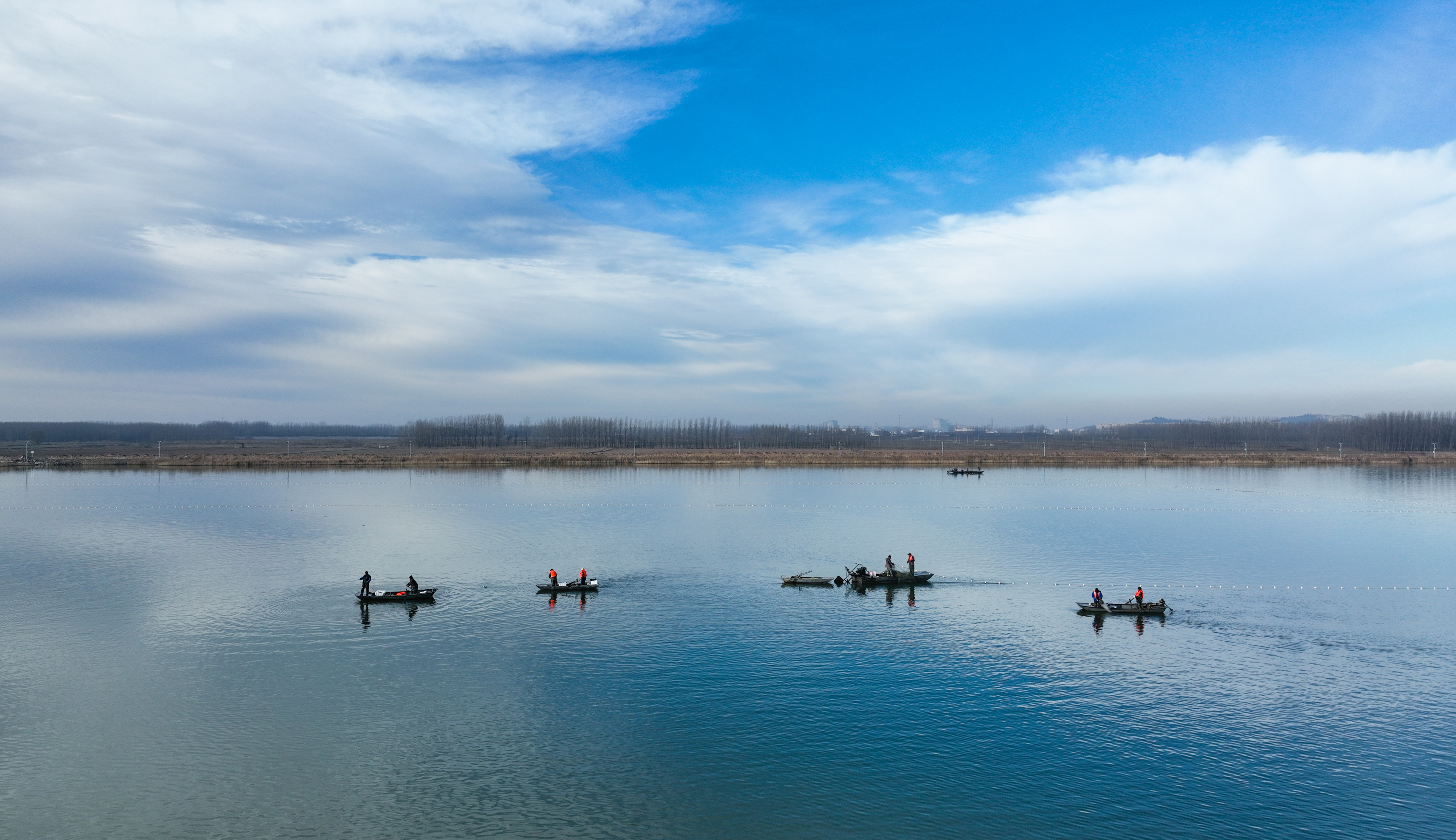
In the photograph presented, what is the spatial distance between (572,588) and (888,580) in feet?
45.1

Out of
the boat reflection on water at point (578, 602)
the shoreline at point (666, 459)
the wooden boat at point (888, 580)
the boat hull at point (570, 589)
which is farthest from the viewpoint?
the shoreline at point (666, 459)

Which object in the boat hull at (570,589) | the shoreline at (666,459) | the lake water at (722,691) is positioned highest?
the shoreline at (666,459)

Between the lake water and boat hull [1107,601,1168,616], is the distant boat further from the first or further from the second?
the lake water

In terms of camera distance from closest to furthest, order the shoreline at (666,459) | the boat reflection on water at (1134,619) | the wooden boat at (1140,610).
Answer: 1. the boat reflection on water at (1134,619)
2. the wooden boat at (1140,610)
3. the shoreline at (666,459)

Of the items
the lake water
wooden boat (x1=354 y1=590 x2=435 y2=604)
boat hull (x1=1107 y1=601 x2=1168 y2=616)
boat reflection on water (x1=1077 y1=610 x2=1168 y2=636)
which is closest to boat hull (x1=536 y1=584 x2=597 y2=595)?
the lake water

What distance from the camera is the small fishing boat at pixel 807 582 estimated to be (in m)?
35.3

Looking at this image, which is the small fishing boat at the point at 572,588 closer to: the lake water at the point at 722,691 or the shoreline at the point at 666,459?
the lake water at the point at 722,691

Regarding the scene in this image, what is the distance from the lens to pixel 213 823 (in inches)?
591

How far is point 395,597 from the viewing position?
104 ft

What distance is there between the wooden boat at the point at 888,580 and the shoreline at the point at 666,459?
86.3 m

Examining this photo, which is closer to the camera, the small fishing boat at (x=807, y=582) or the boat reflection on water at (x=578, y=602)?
the boat reflection on water at (x=578, y=602)

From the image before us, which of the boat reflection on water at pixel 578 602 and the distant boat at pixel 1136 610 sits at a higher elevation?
the distant boat at pixel 1136 610

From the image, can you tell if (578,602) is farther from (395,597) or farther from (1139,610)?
(1139,610)

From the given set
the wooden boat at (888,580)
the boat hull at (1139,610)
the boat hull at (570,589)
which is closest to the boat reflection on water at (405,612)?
the boat hull at (570,589)
